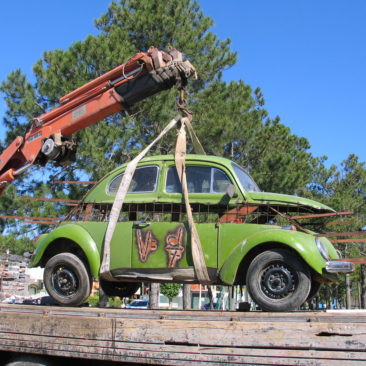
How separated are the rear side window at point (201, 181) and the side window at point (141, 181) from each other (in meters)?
0.22

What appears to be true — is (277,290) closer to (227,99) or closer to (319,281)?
(319,281)

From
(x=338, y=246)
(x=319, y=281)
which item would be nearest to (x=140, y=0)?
(x=319, y=281)

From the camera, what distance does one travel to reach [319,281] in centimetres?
541

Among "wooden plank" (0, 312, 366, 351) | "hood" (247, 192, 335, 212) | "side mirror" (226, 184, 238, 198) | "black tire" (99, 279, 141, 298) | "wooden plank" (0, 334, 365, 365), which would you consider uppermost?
"side mirror" (226, 184, 238, 198)

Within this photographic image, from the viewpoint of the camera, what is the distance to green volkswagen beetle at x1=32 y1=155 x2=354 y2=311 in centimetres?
511

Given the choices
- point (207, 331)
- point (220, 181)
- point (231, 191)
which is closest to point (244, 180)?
point (220, 181)

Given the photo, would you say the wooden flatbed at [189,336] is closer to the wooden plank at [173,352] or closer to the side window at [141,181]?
the wooden plank at [173,352]

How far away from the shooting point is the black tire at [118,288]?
633cm

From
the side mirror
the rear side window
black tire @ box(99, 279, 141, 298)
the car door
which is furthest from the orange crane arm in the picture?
black tire @ box(99, 279, 141, 298)

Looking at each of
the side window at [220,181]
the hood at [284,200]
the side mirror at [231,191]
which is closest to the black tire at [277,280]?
the hood at [284,200]

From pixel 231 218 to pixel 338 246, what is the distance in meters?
25.9

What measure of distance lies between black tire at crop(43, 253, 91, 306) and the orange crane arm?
2159mm

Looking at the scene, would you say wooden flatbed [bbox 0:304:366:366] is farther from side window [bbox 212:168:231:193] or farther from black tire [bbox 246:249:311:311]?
side window [bbox 212:168:231:193]

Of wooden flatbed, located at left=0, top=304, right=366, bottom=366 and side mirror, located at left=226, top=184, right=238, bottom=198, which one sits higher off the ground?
side mirror, located at left=226, top=184, right=238, bottom=198
